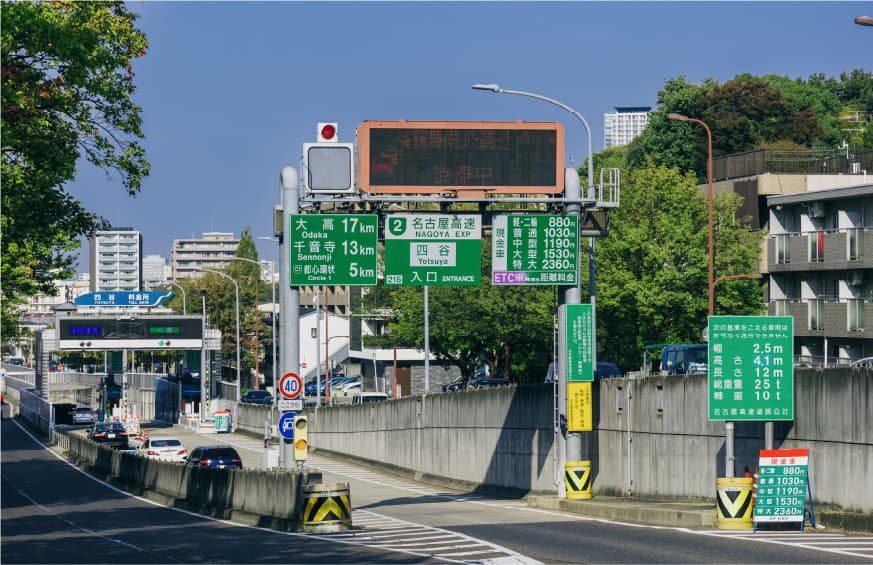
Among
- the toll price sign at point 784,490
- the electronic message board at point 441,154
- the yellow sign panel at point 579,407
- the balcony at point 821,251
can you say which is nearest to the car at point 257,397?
the balcony at point 821,251

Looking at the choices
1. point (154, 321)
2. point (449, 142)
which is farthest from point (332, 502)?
point (154, 321)

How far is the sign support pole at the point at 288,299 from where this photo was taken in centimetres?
3519

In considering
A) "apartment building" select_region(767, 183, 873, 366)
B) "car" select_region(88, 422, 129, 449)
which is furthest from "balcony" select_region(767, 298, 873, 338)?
"car" select_region(88, 422, 129, 449)

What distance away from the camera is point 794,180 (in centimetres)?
7700

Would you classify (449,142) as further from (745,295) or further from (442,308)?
(442,308)

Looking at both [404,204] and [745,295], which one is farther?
[745,295]

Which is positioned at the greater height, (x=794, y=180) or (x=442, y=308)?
(x=794, y=180)

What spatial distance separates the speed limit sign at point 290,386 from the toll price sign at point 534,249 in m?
7.29

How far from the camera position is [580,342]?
39.1m

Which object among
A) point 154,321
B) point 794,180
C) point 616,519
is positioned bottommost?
point 616,519

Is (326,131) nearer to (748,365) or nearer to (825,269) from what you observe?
(748,365)

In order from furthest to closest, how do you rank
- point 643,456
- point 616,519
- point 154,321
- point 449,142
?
point 154,321 < point 643,456 < point 449,142 < point 616,519

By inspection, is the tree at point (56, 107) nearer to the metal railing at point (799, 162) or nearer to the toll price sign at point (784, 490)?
the toll price sign at point (784, 490)

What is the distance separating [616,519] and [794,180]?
4882 cm
